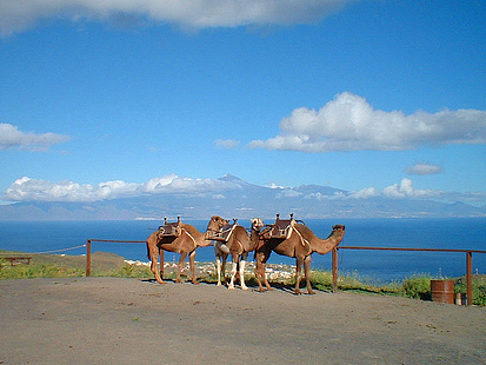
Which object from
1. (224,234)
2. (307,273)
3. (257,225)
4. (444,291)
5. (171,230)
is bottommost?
(444,291)

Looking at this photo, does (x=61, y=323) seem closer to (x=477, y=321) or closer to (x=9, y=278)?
(x=477, y=321)

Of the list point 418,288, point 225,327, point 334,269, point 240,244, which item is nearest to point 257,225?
point 240,244

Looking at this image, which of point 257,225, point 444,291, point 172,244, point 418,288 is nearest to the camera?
point 444,291

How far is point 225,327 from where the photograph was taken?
9.95 m

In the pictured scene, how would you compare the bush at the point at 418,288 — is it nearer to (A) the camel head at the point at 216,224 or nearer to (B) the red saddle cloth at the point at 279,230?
(B) the red saddle cloth at the point at 279,230

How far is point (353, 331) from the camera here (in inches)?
383

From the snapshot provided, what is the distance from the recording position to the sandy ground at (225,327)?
7828 mm

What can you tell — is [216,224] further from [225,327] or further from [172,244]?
[225,327]

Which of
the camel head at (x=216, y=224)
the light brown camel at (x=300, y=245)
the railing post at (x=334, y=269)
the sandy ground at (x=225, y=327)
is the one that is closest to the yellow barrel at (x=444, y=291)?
the sandy ground at (x=225, y=327)

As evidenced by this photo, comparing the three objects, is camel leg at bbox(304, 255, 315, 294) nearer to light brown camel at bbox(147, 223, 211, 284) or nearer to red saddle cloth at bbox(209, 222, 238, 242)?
red saddle cloth at bbox(209, 222, 238, 242)

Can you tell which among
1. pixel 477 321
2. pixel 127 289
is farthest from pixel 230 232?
pixel 477 321

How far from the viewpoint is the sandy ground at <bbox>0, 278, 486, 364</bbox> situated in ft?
25.7

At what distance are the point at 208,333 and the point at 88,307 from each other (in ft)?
12.4

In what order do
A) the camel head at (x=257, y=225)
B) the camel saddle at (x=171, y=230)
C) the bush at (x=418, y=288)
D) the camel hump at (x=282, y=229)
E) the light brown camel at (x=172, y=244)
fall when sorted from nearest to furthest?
the camel hump at (x=282, y=229), the bush at (x=418, y=288), the camel head at (x=257, y=225), the camel saddle at (x=171, y=230), the light brown camel at (x=172, y=244)
